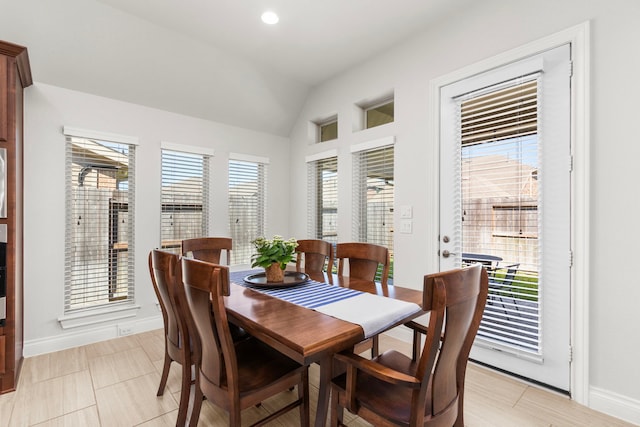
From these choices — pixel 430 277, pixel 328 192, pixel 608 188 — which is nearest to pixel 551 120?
pixel 608 188

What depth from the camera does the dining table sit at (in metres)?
1.16

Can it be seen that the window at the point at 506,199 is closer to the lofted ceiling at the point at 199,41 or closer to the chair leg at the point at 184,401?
the lofted ceiling at the point at 199,41

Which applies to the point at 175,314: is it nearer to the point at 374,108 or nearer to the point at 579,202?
the point at 579,202

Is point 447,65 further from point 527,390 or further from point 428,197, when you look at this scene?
point 527,390

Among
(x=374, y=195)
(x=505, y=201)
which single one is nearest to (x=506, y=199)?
(x=505, y=201)

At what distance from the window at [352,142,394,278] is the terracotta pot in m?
1.50

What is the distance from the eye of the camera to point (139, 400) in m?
2.03

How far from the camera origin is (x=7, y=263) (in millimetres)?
2145

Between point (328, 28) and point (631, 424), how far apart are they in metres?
3.62

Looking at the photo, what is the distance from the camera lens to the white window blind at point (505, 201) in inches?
87.5

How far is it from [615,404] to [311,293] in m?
1.98

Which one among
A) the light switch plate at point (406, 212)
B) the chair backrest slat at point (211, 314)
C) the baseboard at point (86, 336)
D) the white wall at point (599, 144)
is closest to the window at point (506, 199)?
the white wall at point (599, 144)

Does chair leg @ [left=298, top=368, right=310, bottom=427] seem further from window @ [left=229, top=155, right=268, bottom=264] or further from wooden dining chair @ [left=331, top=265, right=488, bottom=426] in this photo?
window @ [left=229, top=155, right=268, bottom=264]

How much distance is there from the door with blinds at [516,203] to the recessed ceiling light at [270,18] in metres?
1.63
